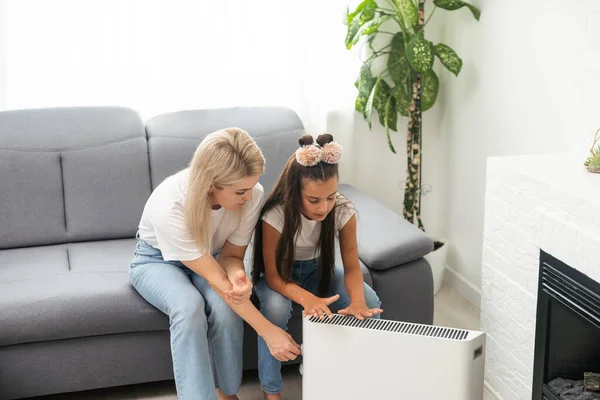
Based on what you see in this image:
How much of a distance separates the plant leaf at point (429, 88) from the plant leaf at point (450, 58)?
0.15 metres

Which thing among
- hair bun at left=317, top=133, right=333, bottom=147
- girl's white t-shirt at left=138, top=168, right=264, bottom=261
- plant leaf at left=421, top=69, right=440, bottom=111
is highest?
plant leaf at left=421, top=69, right=440, bottom=111

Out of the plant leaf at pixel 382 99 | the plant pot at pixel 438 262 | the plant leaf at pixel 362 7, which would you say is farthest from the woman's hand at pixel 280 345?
the plant leaf at pixel 362 7

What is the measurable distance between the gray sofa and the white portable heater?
0.40 meters

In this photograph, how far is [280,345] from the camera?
2.25 m

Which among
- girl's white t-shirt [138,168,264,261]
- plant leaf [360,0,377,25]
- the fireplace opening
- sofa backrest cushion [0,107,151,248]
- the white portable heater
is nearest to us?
the white portable heater

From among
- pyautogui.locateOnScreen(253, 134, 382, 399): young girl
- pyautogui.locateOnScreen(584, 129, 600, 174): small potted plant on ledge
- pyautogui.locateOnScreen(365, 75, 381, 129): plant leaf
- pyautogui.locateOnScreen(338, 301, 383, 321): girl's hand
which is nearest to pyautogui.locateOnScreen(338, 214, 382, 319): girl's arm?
pyautogui.locateOnScreen(253, 134, 382, 399): young girl

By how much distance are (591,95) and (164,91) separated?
5.70 feet

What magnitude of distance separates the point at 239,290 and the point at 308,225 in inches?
12.9

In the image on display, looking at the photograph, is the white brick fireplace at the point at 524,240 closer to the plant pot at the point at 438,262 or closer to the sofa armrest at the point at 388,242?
the sofa armrest at the point at 388,242

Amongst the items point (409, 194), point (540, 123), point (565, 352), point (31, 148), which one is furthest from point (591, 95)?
point (31, 148)

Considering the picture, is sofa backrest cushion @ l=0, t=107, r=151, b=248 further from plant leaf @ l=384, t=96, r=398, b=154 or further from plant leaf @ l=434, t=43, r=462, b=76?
plant leaf @ l=434, t=43, r=462, b=76

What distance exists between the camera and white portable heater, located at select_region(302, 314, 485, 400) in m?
2.01

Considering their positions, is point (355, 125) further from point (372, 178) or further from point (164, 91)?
point (164, 91)

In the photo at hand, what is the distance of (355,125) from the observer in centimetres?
349
